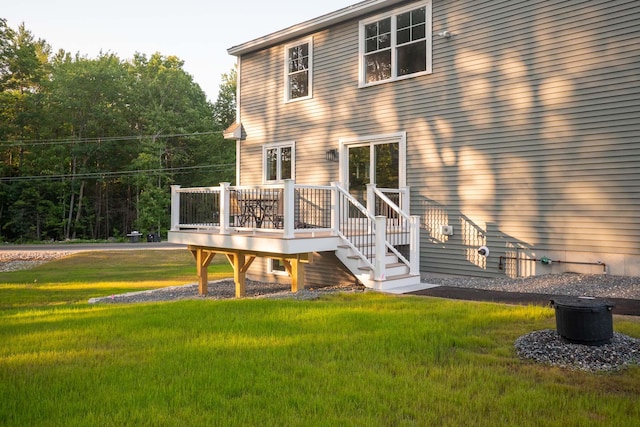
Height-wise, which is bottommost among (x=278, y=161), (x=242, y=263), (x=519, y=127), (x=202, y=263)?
(x=202, y=263)

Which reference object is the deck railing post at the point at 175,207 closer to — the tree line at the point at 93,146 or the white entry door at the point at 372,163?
the white entry door at the point at 372,163

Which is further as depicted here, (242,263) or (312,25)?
(312,25)

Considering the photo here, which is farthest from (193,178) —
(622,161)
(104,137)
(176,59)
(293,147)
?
(622,161)

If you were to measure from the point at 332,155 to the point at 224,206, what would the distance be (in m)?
3.08

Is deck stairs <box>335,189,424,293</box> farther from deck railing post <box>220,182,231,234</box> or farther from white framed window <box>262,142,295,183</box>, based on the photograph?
white framed window <box>262,142,295,183</box>

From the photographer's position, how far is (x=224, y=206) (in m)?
9.84

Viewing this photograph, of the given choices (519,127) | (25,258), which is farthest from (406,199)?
(25,258)

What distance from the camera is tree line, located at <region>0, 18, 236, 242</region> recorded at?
33.6m

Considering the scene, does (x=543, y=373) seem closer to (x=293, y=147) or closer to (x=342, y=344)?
(x=342, y=344)

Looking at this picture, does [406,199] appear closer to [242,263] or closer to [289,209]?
[289,209]

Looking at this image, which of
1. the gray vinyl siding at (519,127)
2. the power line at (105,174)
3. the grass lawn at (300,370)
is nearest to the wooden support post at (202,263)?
the gray vinyl siding at (519,127)

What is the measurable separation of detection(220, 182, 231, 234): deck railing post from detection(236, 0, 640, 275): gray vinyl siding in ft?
10.5

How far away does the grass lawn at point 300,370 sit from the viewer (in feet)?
10.8

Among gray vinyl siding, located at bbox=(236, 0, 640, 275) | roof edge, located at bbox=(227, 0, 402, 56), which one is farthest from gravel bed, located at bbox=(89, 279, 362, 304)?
roof edge, located at bbox=(227, 0, 402, 56)
